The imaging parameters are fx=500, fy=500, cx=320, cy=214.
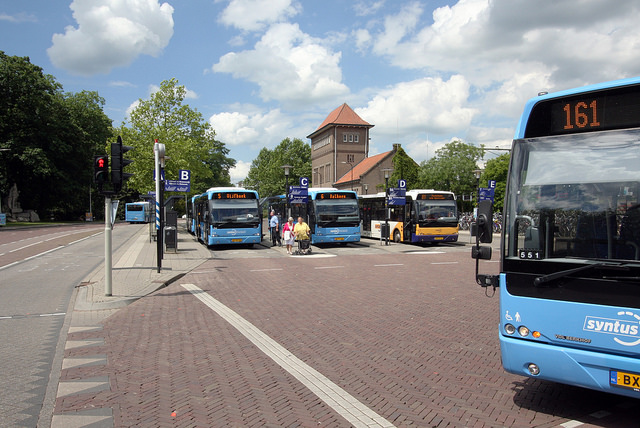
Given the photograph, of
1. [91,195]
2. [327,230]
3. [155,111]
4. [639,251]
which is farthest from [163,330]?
[91,195]

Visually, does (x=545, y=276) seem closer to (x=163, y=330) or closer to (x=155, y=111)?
(x=163, y=330)

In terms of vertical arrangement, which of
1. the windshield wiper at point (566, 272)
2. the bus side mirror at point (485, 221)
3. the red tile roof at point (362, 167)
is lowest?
the windshield wiper at point (566, 272)

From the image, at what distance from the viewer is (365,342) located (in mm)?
6797

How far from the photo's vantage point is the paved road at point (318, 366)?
14.4 ft

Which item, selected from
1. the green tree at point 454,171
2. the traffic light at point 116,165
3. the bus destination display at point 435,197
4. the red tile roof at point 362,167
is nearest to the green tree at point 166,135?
the bus destination display at point 435,197

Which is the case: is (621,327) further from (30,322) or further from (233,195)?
(233,195)

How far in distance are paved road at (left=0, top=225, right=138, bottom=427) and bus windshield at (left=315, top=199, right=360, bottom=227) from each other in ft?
33.5

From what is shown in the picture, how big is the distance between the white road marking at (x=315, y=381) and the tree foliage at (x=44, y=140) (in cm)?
4607

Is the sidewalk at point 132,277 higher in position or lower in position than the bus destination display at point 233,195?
lower

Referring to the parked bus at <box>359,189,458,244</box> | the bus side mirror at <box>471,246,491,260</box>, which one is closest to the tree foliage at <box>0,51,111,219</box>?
the parked bus at <box>359,189,458,244</box>

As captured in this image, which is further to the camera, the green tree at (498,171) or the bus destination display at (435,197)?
the green tree at (498,171)

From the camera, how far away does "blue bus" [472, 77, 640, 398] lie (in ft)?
12.8

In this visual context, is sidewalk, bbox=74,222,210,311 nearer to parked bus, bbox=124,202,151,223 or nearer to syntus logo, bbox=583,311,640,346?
syntus logo, bbox=583,311,640,346

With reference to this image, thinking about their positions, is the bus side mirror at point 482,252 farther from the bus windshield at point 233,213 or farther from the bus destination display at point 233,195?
the bus destination display at point 233,195
